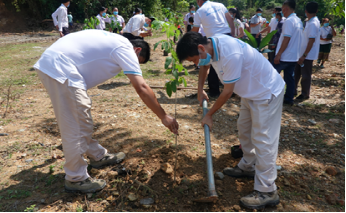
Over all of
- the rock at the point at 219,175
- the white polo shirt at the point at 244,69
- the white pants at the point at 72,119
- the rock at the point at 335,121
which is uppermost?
the white polo shirt at the point at 244,69

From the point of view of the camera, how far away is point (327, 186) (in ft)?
8.09

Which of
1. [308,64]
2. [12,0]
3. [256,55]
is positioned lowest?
[308,64]

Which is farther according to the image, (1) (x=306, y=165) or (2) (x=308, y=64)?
(2) (x=308, y=64)

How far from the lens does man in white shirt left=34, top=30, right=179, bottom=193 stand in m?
2.03

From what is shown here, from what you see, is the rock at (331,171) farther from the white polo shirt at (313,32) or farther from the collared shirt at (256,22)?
the collared shirt at (256,22)

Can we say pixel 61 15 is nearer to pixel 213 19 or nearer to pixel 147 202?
pixel 213 19

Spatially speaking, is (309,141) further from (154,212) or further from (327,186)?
(154,212)

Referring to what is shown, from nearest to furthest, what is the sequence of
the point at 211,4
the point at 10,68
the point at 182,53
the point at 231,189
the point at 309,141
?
the point at 182,53
the point at 231,189
the point at 309,141
the point at 211,4
the point at 10,68

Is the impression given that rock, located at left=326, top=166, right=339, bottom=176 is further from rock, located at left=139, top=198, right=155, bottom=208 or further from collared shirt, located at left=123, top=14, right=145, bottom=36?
collared shirt, located at left=123, top=14, right=145, bottom=36

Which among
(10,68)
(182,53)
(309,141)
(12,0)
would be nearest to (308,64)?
(309,141)

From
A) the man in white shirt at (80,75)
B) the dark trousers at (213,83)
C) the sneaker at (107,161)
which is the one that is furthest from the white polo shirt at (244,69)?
the dark trousers at (213,83)

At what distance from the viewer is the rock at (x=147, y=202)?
220 cm

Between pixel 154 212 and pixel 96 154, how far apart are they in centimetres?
92

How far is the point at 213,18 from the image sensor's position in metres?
4.52
